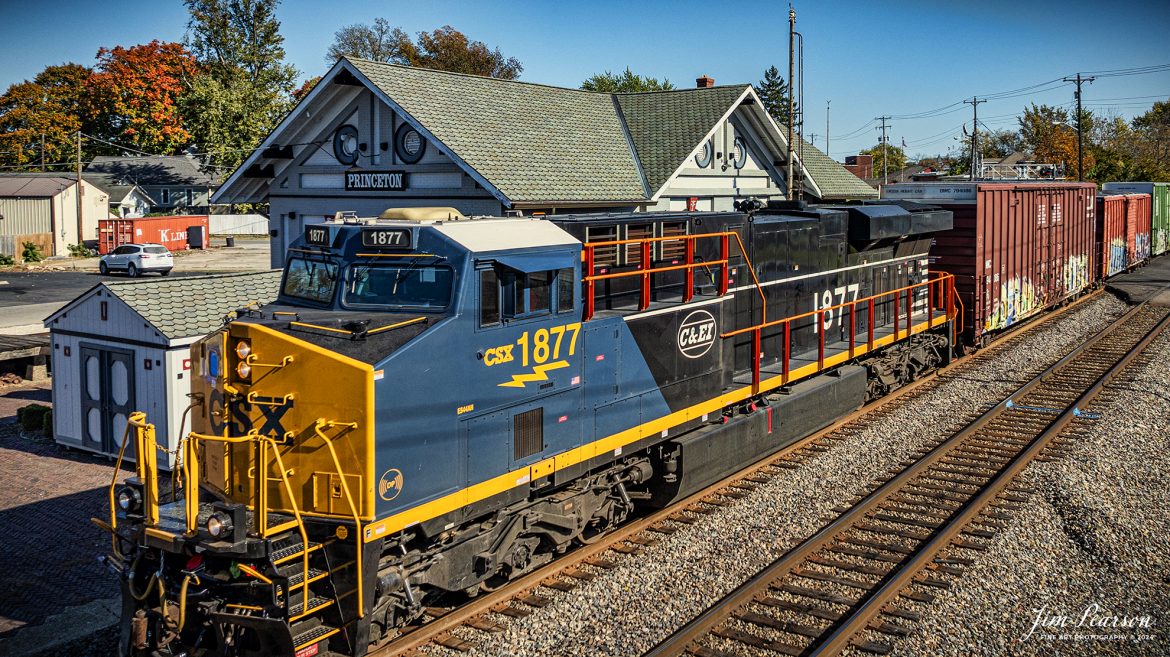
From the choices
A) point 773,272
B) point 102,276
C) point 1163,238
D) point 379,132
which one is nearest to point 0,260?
point 102,276

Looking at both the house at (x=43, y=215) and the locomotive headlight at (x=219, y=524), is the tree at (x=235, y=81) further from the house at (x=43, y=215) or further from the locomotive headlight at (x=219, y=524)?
the locomotive headlight at (x=219, y=524)

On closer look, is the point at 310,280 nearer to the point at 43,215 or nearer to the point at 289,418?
the point at 289,418

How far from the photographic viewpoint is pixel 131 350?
46.4 feet

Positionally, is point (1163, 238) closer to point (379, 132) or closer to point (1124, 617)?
point (379, 132)

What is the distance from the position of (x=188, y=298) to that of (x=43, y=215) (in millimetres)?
48147

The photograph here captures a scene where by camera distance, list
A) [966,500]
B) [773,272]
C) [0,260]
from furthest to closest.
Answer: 1. [0,260]
2. [773,272]
3. [966,500]

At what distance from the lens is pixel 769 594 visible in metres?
9.10

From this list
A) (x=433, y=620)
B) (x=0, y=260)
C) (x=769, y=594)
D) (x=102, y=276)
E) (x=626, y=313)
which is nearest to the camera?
(x=433, y=620)

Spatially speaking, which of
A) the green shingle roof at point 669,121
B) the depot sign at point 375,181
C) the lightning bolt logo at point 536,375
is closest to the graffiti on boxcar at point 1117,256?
the green shingle roof at point 669,121

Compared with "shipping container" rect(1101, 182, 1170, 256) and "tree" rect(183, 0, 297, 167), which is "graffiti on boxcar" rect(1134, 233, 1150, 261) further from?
"tree" rect(183, 0, 297, 167)

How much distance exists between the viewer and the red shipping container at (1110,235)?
105 ft

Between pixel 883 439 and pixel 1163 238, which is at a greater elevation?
pixel 1163 238

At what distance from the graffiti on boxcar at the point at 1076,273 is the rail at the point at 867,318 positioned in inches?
394

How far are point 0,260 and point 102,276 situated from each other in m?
9.37
